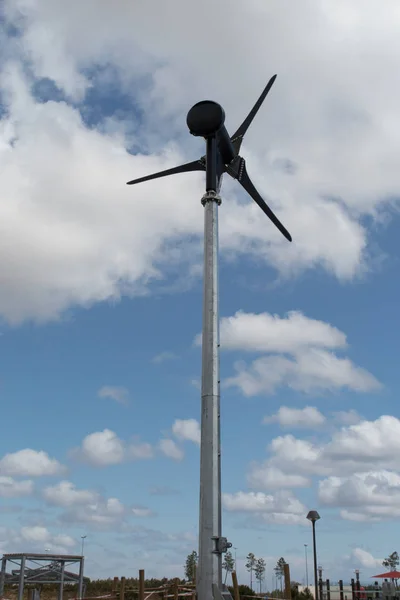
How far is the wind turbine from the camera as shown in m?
18.5

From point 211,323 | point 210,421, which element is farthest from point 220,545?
point 211,323

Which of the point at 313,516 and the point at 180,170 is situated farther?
the point at 313,516

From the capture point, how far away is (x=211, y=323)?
70.0 ft

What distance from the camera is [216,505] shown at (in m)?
19.0

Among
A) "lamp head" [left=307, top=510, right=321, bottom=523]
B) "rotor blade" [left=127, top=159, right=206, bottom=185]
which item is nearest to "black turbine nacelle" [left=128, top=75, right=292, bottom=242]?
"rotor blade" [left=127, top=159, right=206, bottom=185]

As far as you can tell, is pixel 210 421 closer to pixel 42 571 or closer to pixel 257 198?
pixel 257 198

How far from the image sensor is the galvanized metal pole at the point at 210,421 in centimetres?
1839

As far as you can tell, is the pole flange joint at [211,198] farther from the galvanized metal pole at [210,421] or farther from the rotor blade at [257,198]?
the rotor blade at [257,198]

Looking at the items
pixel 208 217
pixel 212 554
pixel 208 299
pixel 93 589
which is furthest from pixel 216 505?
pixel 93 589

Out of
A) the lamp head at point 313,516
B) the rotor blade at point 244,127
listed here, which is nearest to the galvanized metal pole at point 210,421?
the rotor blade at point 244,127

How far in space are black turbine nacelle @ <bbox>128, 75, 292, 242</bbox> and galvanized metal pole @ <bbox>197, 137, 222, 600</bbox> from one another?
6.09ft

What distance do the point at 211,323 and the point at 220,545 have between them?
7.16m

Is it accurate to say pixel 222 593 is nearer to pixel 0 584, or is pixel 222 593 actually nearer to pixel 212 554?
pixel 212 554

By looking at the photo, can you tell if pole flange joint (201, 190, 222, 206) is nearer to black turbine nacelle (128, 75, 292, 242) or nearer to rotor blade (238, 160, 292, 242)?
black turbine nacelle (128, 75, 292, 242)
